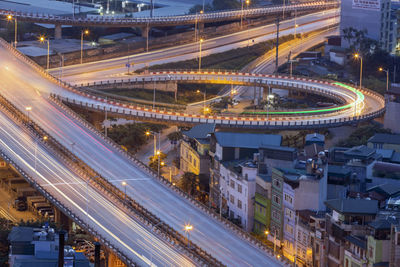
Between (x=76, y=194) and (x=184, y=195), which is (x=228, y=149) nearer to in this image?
(x=184, y=195)

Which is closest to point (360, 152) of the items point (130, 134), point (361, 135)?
point (361, 135)

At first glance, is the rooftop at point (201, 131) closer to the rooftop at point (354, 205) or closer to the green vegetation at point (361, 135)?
the green vegetation at point (361, 135)

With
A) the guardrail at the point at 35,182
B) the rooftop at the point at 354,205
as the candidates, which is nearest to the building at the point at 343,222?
the rooftop at the point at 354,205

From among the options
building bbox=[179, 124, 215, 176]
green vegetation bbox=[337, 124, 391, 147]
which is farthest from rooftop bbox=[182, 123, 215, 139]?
green vegetation bbox=[337, 124, 391, 147]

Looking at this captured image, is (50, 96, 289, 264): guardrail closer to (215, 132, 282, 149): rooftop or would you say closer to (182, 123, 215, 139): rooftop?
(215, 132, 282, 149): rooftop

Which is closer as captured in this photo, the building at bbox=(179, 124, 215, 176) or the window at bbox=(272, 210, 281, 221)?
the window at bbox=(272, 210, 281, 221)

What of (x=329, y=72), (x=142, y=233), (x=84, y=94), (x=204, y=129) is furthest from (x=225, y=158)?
(x=329, y=72)
